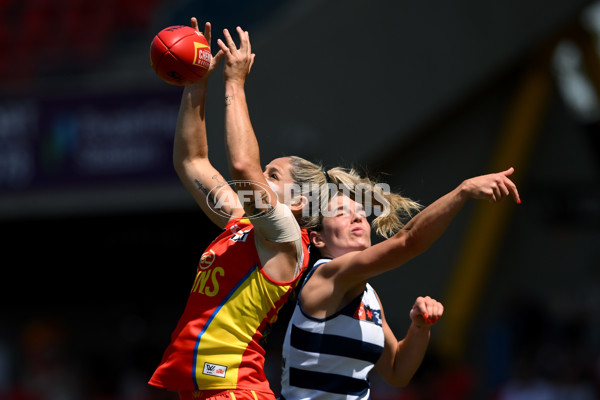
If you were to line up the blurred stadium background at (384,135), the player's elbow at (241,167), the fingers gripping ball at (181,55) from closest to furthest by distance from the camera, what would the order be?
1. the player's elbow at (241,167)
2. the fingers gripping ball at (181,55)
3. the blurred stadium background at (384,135)

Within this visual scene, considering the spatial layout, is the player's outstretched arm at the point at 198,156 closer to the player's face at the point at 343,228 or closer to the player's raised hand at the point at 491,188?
the player's face at the point at 343,228

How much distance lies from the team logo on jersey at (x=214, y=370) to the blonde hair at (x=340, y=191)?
0.83m

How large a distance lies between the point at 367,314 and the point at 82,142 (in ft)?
25.9

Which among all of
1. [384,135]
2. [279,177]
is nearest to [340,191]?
[279,177]

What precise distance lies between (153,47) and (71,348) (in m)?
10.8

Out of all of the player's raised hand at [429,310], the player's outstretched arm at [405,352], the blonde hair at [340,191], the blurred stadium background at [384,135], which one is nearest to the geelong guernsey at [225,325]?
the blonde hair at [340,191]

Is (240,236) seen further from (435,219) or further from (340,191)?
(435,219)

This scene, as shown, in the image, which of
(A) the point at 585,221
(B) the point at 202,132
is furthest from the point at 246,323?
(A) the point at 585,221

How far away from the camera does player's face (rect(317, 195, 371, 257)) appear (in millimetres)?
4047

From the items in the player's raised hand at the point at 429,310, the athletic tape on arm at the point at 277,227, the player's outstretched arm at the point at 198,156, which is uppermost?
the player's outstretched arm at the point at 198,156

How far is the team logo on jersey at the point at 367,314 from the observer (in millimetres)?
3862

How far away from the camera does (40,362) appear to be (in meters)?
11.7

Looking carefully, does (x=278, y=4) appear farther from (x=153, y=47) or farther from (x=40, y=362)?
(x=153, y=47)

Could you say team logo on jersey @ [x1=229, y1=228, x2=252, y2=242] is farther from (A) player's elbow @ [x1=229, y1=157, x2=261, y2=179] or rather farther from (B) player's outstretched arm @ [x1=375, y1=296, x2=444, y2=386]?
(B) player's outstretched arm @ [x1=375, y1=296, x2=444, y2=386]
